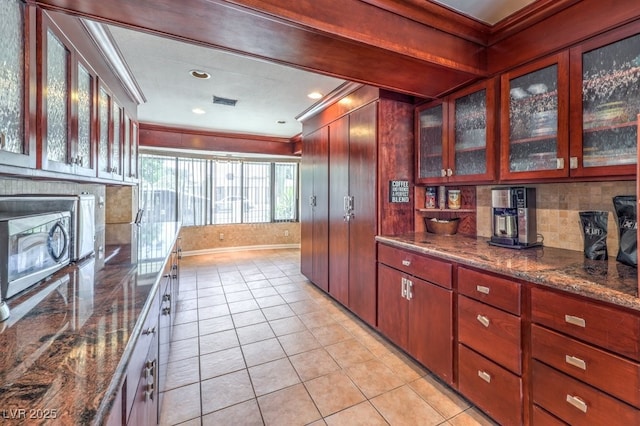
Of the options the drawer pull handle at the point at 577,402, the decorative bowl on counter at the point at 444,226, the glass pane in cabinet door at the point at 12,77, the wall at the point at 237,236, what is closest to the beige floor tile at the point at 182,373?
the glass pane in cabinet door at the point at 12,77

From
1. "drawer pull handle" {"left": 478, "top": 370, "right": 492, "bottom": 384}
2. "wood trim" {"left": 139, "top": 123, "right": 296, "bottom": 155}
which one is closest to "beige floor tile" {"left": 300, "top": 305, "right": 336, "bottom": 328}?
"drawer pull handle" {"left": 478, "top": 370, "right": 492, "bottom": 384}

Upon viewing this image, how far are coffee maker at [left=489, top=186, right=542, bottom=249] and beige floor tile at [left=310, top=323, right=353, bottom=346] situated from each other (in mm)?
1539

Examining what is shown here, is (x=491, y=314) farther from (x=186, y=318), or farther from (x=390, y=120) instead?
(x=186, y=318)

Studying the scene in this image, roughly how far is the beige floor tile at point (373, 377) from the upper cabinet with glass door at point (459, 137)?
1.59m

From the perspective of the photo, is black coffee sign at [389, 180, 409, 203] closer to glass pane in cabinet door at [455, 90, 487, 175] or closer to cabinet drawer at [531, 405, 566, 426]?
glass pane in cabinet door at [455, 90, 487, 175]

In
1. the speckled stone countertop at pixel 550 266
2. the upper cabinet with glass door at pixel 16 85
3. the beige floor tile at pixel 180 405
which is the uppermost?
the upper cabinet with glass door at pixel 16 85

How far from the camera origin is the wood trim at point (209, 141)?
485 centimetres

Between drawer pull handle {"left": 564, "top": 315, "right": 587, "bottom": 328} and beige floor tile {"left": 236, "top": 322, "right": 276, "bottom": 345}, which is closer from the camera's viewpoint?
drawer pull handle {"left": 564, "top": 315, "right": 587, "bottom": 328}

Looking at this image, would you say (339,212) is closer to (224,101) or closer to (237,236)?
(224,101)

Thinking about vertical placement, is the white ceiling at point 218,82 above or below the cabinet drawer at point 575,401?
above

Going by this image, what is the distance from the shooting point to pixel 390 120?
265cm

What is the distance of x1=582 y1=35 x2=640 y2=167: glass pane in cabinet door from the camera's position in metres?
1.46

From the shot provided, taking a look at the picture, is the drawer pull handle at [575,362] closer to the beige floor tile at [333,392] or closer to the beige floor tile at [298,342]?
the beige floor tile at [333,392]

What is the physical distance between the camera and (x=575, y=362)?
1282 mm
